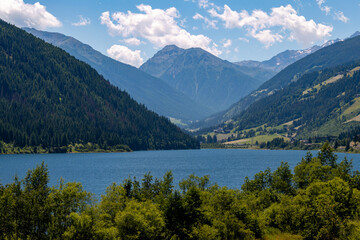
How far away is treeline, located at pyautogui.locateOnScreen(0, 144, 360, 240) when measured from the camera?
59906mm

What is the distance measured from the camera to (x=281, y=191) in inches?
4225

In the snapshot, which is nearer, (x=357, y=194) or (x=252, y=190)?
(x=357, y=194)

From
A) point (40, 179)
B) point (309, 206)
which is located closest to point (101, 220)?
point (40, 179)

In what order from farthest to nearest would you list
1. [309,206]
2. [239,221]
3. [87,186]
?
1. [87,186]
2. [309,206]
3. [239,221]

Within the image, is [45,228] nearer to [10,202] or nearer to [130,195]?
[10,202]

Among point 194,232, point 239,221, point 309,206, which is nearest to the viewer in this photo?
point 194,232

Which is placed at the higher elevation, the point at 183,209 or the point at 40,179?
the point at 40,179

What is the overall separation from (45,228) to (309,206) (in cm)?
5443

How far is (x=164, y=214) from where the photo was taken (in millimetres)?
66500

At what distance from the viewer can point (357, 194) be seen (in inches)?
3275

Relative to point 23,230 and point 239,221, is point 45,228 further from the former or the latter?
point 239,221

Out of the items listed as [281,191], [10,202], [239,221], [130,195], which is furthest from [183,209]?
[281,191]

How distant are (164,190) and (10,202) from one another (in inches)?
1400

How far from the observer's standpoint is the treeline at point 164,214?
59.9 m
